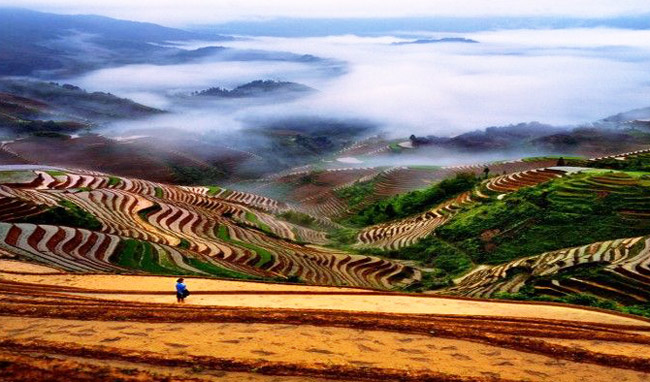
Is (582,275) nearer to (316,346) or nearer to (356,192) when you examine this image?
(316,346)

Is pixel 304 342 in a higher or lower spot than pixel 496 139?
higher

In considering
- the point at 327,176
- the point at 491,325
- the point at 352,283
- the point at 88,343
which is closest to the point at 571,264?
the point at 352,283

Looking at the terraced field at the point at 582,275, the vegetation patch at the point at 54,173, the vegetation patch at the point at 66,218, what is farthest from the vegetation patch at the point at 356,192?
the terraced field at the point at 582,275

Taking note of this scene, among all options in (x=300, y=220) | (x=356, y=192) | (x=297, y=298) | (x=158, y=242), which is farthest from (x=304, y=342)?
(x=356, y=192)

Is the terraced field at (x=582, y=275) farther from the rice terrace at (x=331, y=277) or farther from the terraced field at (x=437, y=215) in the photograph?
the terraced field at (x=437, y=215)

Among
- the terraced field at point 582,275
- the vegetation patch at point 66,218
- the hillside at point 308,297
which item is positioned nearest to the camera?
the hillside at point 308,297

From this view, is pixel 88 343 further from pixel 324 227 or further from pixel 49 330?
pixel 324 227
